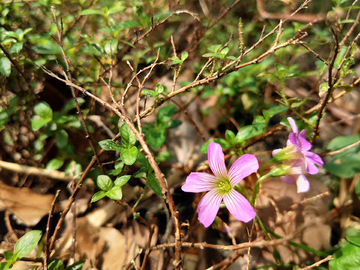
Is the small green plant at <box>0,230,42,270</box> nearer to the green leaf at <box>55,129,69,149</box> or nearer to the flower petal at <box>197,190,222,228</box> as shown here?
the green leaf at <box>55,129,69,149</box>

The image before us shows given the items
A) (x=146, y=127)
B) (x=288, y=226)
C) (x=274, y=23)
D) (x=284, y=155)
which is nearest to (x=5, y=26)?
(x=146, y=127)

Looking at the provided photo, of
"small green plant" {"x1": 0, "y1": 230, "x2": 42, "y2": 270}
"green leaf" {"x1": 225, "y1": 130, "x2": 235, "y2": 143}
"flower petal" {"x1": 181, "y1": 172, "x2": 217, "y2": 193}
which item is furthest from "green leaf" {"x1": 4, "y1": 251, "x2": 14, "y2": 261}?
"green leaf" {"x1": 225, "y1": 130, "x2": 235, "y2": 143}

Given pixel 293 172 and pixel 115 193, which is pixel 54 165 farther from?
pixel 293 172

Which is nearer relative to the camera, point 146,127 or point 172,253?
point 172,253

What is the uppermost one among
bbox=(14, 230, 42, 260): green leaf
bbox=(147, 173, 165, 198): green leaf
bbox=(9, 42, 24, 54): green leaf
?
bbox=(9, 42, 24, 54): green leaf

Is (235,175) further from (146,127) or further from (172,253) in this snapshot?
(146,127)

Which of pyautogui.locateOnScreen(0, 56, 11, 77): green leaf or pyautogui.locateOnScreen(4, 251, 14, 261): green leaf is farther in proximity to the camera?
pyautogui.locateOnScreen(0, 56, 11, 77): green leaf

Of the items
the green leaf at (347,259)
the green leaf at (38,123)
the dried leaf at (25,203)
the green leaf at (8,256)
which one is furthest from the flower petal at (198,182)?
the dried leaf at (25,203)
